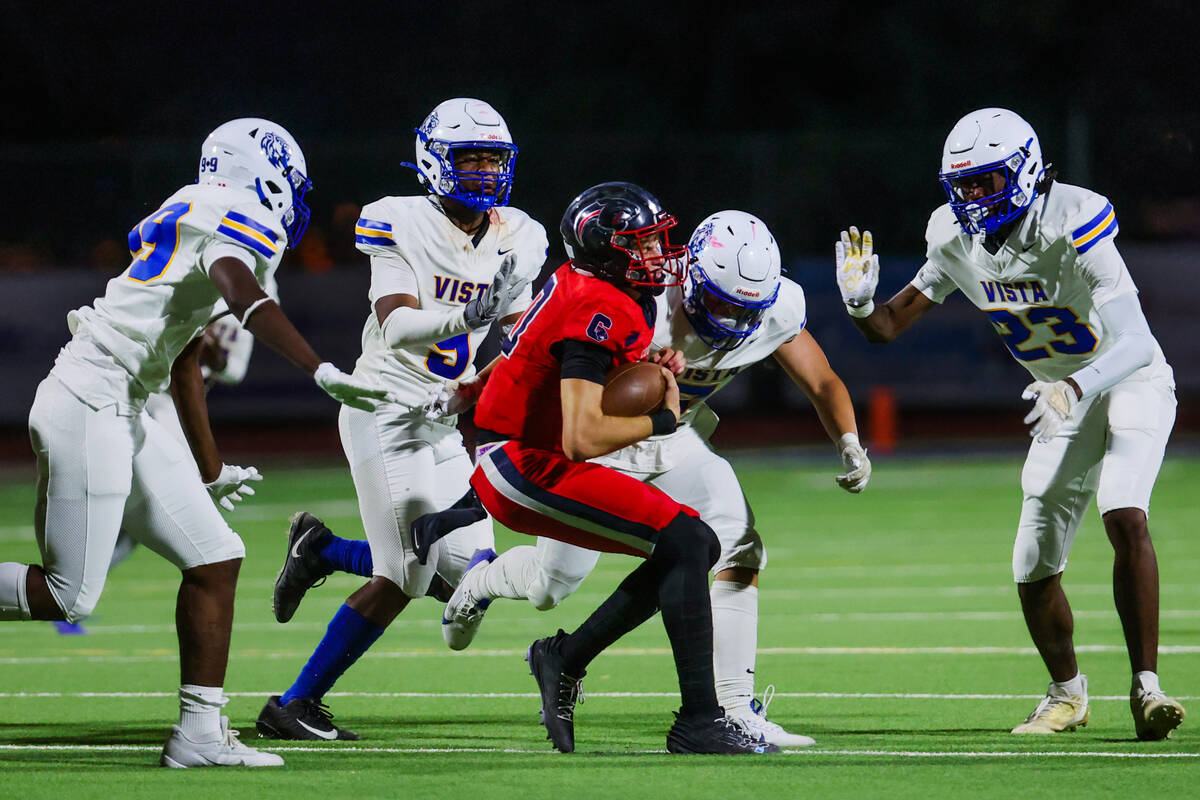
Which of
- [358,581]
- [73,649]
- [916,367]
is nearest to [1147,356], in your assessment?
[73,649]

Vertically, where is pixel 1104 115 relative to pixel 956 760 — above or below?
above

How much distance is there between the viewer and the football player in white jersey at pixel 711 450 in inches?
214

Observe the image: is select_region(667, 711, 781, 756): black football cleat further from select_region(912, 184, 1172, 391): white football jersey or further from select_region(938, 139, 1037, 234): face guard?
select_region(938, 139, 1037, 234): face guard

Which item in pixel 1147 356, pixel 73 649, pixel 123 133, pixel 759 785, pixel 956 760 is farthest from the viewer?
pixel 123 133

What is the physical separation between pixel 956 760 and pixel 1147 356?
→ 1.47 m

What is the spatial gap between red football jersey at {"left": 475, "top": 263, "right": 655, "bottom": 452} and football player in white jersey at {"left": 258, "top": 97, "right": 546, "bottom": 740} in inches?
24.5

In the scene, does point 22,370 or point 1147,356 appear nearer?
point 1147,356

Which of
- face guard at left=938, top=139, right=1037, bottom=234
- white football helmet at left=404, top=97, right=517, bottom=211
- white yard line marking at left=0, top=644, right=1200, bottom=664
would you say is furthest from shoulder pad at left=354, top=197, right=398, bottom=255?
white yard line marking at left=0, top=644, right=1200, bottom=664

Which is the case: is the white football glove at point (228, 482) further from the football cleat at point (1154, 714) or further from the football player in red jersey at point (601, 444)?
the football cleat at point (1154, 714)

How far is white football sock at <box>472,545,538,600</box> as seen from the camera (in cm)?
570

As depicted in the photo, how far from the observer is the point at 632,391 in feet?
16.3

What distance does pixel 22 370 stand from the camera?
59.9 feet

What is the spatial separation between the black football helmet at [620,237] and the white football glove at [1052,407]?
1162 mm

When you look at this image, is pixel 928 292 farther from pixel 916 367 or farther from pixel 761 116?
pixel 761 116
